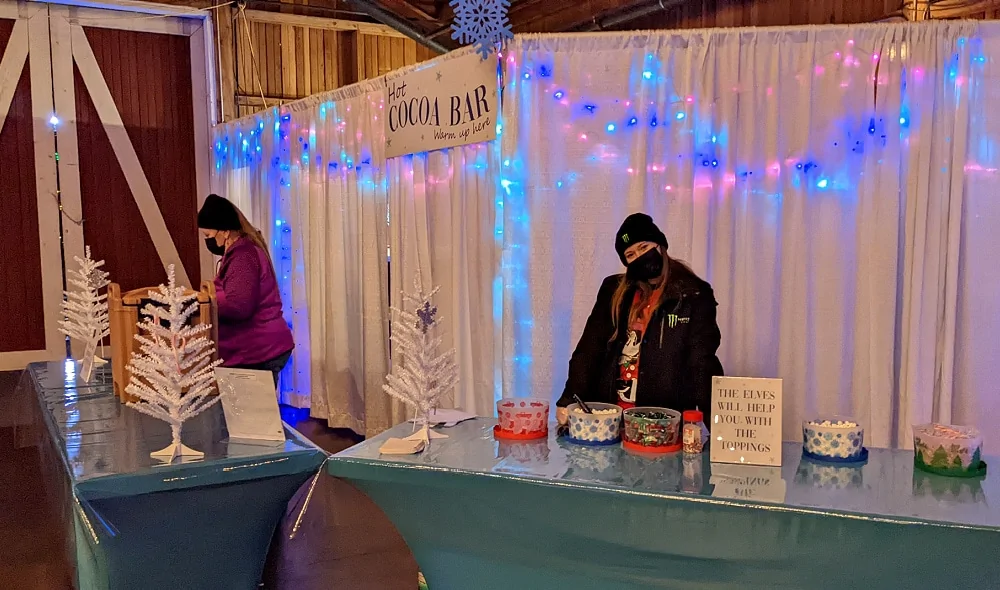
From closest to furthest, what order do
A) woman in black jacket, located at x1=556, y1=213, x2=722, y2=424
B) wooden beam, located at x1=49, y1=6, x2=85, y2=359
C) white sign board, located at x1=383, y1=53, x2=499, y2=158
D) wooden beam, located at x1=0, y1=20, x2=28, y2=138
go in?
1. woman in black jacket, located at x1=556, y1=213, x2=722, y2=424
2. white sign board, located at x1=383, y1=53, x2=499, y2=158
3. wooden beam, located at x1=0, y1=20, x2=28, y2=138
4. wooden beam, located at x1=49, y1=6, x2=85, y2=359

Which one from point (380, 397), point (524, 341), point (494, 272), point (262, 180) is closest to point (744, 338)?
point (524, 341)

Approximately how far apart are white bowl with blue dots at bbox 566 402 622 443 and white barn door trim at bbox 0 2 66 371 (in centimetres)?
495

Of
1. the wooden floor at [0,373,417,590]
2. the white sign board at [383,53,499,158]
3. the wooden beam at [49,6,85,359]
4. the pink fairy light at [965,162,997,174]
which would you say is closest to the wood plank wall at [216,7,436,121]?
the wooden beam at [49,6,85,359]

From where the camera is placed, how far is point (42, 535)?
3.23 meters

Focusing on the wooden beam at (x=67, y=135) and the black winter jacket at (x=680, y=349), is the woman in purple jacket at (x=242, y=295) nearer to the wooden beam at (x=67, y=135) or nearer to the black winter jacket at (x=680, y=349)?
the black winter jacket at (x=680, y=349)

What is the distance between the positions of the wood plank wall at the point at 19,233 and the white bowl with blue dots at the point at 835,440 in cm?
581

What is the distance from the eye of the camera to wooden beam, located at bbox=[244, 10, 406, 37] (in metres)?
6.30

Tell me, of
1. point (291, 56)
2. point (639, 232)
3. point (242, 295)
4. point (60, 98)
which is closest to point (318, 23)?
point (291, 56)

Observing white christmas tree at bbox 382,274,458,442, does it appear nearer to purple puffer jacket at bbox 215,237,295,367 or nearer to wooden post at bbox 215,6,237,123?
purple puffer jacket at bbox 215,237,295,367

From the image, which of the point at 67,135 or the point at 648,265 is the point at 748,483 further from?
the point at 67,135

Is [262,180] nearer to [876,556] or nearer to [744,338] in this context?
[744,338]

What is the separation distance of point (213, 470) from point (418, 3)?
5.11m

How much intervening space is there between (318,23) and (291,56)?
1.23ft

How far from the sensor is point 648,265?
2355 millimetres
